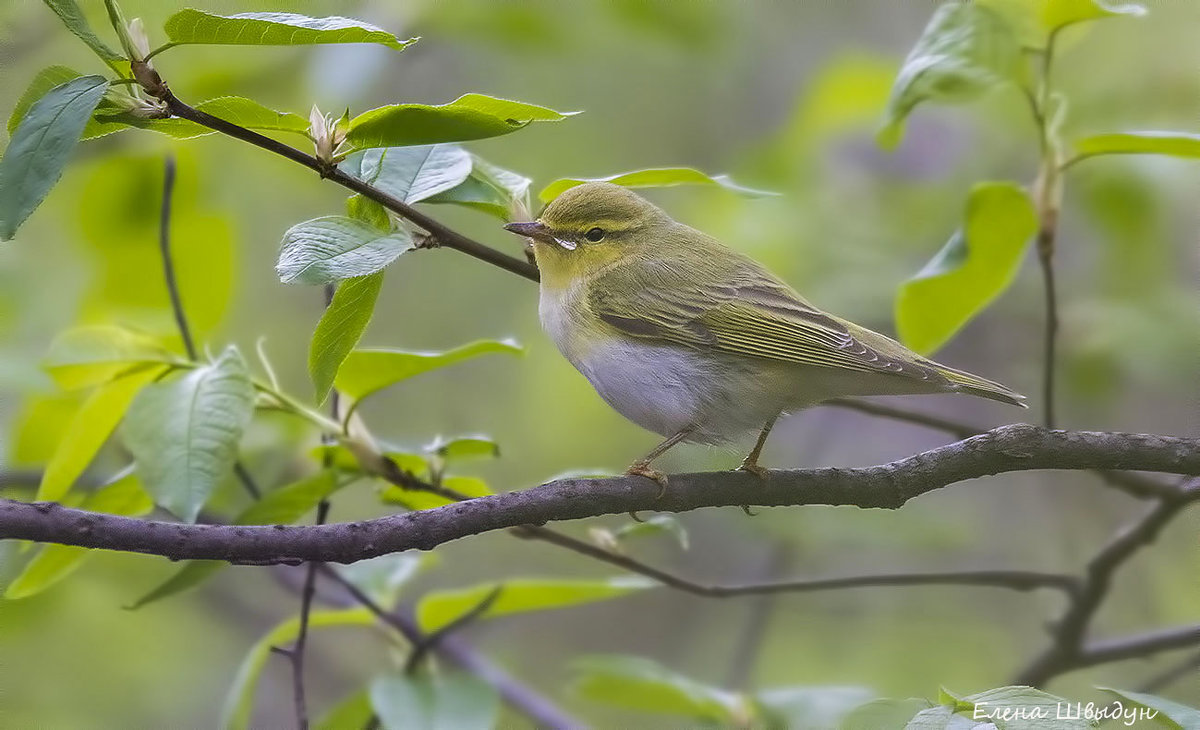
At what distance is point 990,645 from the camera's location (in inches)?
212

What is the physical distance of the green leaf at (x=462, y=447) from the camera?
8.45ft

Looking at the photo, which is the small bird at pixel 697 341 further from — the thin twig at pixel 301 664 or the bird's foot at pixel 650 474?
the thin twig at pixel 301 664

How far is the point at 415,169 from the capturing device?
250 centimetres

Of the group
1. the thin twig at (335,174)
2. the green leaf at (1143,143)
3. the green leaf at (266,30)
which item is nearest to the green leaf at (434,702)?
the thin twig at (335,174)

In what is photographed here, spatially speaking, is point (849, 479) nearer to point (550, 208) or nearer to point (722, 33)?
point (550, 208)

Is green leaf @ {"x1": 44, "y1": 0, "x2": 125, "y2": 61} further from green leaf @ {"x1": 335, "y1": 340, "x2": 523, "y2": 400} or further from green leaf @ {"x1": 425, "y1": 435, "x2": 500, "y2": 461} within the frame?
green leaf @ {"x1": 425, "y1": 435, "x2": 500, "y2": 461}

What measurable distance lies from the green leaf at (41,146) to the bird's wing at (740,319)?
191 centimetres

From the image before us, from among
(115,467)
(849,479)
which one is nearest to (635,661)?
(849,479)

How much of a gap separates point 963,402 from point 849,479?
4.59 metres

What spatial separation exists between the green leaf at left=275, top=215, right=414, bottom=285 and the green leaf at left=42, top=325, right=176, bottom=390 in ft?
2.77

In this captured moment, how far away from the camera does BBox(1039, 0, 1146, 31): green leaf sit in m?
2.64

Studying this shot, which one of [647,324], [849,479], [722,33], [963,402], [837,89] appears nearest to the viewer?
[849,479]

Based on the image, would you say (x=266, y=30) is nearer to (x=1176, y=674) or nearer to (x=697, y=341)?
(x=697, y=341)

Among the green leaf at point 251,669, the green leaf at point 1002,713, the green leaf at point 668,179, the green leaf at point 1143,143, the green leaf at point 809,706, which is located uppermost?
the green leaf at point 1143,143
